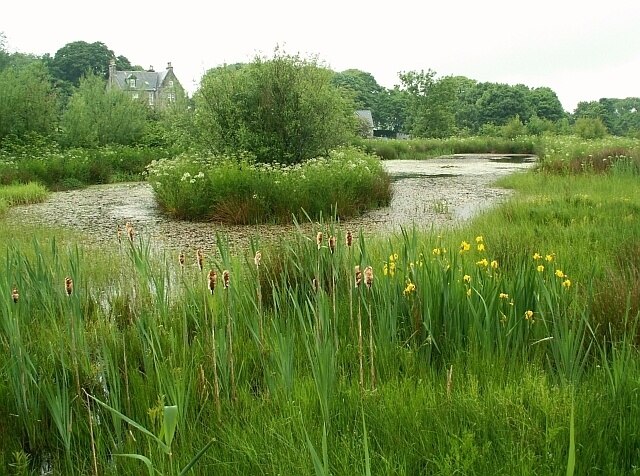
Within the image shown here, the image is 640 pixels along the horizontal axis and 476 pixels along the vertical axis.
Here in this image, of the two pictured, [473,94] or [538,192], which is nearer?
[538,192]

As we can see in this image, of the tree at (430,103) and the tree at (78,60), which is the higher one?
the tree at (78,60)

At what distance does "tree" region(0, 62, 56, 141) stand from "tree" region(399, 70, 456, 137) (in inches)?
1100

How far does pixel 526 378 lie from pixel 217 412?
0.96 m

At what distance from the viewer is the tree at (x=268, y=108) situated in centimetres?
1079

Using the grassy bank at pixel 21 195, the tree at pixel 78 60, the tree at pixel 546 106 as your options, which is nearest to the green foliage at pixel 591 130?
the grassy bank at pixel 21 195

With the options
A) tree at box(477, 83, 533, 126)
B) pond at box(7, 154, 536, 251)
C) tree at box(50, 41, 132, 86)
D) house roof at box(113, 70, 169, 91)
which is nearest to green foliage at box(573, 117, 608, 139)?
pond at box(7, 154, 536, 251)

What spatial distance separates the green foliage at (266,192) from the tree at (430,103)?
32770mm

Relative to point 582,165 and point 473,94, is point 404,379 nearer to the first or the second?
point 582,165

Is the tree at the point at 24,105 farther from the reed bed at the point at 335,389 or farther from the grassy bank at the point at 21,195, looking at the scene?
the reed bed at the point at 335,389

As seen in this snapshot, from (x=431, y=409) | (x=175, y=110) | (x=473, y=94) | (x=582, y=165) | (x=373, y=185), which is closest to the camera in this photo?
(x=431, y=409)

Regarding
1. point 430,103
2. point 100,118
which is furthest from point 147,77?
point 100,118

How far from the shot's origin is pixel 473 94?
201 feet

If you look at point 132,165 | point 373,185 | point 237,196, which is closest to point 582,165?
point 373,185

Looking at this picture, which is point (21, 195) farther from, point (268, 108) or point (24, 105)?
point (24, 105)
